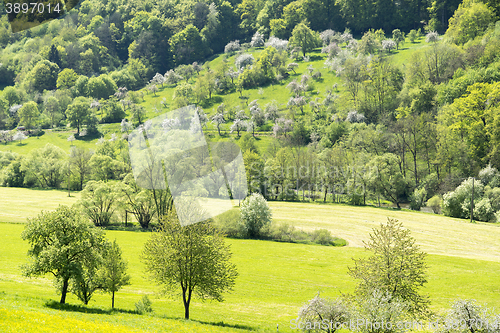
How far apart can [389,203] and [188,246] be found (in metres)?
62.1

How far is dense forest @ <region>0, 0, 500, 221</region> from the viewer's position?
73.4 meters

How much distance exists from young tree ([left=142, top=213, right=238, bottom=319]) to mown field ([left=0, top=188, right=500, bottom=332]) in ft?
9.03

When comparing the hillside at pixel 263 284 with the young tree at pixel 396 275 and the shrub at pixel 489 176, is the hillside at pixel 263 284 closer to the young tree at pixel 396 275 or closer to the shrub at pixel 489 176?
the young tree at pixel 396 275

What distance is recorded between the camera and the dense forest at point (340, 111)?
73.4 m

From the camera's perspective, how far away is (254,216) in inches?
2477

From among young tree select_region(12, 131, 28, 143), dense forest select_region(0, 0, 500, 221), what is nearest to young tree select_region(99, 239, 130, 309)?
dense forest select_region(0, 0, 500, 221)

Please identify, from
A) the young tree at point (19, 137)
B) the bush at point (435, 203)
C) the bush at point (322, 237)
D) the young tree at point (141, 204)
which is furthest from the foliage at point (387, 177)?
the young tree at point (19, 137)

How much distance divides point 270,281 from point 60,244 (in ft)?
78.2

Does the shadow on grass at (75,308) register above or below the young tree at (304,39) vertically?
below

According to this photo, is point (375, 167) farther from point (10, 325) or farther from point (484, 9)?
point (10, 325)

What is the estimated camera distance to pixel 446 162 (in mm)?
74312

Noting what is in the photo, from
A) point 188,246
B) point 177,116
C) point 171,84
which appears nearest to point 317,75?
point 177,116

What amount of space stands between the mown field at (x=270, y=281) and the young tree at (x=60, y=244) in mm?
2271

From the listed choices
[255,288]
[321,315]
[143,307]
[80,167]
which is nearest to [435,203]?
[255,288]
